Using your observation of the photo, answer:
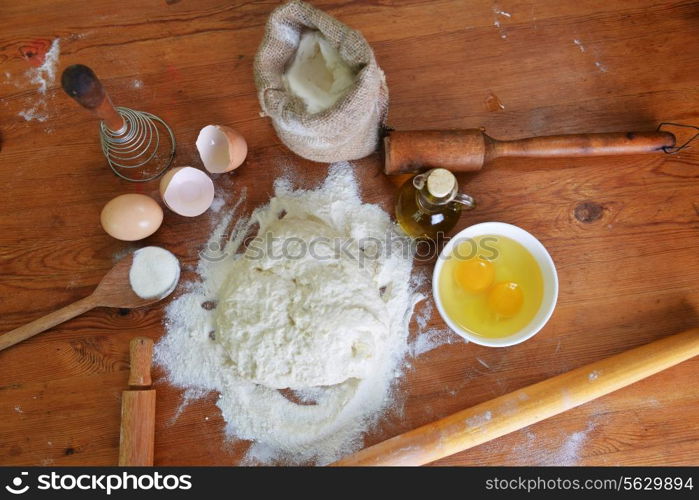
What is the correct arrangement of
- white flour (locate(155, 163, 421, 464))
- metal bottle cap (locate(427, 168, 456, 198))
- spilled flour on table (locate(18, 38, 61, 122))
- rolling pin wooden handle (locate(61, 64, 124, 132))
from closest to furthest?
rolling pin wooden handle (locate(61, 64, 124, 132)) < metal bottle cap (locate(427, 168, 456, 198)) < white flour (locate(155, 163, 421, 464)) < spilled flour on table (locate(18, 38, 61, 122))

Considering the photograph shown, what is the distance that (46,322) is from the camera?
112 cm

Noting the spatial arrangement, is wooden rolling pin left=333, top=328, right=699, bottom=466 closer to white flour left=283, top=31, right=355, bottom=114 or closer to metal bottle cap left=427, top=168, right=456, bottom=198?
metal bottle cap left=427, top=168, right=456, bottom=198

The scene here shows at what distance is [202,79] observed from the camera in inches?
48.2

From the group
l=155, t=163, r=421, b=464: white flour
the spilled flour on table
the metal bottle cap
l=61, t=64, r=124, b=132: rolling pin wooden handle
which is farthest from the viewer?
the spilled flour on table

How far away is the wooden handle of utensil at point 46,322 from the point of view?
112 cm

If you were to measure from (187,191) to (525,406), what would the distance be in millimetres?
844

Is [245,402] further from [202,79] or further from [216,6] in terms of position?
[216,6]

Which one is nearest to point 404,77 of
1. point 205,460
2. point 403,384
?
point 403,384

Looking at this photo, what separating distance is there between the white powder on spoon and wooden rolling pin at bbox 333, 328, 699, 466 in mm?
524

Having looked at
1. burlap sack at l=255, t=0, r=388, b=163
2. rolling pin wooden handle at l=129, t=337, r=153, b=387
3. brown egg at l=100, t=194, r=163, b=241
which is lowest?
rolling pin wooden handle at l=129, t=337, r=153, b=387

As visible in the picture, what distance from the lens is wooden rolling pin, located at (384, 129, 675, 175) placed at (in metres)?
1.10

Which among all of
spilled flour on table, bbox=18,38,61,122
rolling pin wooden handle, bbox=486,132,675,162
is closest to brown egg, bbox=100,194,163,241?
spilled flour on table, bbox=18,38,61,122
